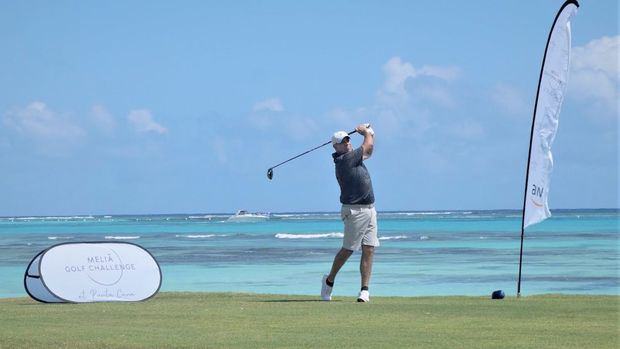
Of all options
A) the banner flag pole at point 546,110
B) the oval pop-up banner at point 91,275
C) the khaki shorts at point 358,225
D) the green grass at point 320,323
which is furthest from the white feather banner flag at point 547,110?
the oval pop-up banner at point 91,275

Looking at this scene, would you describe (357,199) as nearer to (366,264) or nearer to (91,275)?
(366,264)

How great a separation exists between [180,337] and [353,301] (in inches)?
144

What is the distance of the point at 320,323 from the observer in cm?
984

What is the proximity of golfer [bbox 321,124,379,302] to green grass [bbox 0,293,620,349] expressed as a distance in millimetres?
523

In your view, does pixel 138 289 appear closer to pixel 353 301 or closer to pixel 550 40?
pixel 353 301

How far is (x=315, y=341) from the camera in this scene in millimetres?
8664

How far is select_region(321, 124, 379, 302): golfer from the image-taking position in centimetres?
1196

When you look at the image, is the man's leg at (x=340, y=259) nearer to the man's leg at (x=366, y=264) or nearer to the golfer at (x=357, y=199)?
the golfer at (x=357, y=199)

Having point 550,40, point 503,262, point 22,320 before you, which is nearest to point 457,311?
point 550,40

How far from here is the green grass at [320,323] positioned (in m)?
8.61

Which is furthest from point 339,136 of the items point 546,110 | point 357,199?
point 546,110

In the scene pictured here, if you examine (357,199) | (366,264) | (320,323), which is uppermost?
(357,199)

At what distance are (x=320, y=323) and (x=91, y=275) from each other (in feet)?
12.4

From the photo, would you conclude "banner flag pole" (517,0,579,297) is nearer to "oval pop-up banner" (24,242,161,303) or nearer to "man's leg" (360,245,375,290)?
"man's leg" (360,245,375,290)
